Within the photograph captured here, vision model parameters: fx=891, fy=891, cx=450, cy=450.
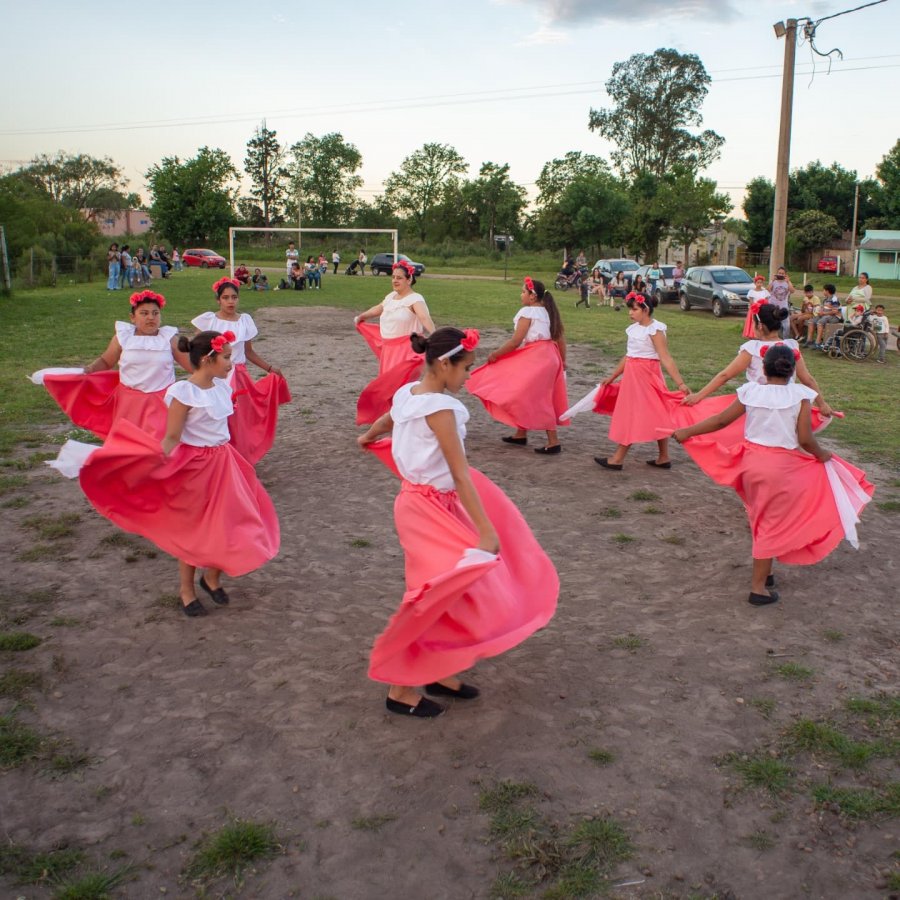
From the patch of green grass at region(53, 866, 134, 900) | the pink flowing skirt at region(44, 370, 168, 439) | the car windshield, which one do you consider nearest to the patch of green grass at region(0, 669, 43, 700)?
the patch of green grass at region(53, 866, 134, 900)

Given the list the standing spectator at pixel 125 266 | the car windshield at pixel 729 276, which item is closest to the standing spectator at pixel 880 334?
the car windshield at pixel 729 276

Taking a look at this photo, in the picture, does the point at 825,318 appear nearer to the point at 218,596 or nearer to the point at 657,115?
the point at 218,596

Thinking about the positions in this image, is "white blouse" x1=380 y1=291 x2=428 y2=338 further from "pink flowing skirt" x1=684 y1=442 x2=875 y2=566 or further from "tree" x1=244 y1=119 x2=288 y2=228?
"tree" x1=244 y1=119 x2=288 y2=228

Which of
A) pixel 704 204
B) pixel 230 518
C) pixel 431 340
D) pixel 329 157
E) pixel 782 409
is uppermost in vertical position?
pixel 329 157

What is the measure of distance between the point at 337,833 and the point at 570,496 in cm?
508

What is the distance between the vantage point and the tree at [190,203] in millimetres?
65312

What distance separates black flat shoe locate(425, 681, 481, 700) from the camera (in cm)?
471

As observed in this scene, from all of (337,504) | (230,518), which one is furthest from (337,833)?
(337,504)

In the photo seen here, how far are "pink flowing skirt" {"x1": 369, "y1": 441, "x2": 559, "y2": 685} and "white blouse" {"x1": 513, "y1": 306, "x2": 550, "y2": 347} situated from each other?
17.4 ft

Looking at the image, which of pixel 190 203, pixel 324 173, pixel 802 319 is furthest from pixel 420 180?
pixel 802 319

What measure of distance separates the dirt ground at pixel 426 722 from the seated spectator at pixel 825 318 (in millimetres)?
12842

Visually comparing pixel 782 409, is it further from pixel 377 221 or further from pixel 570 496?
pixel 377 221

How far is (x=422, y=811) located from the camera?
378cm

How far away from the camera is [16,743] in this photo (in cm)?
418
